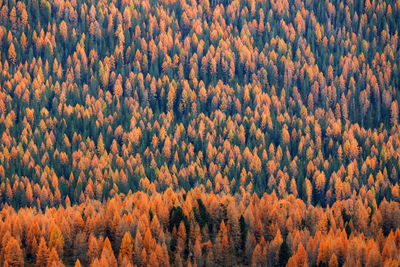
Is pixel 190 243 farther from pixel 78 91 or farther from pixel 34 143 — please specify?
pixel 78 91

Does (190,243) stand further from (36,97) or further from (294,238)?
(36,97)

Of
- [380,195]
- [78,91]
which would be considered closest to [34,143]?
[78,91]

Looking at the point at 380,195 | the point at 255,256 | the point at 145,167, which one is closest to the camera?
the point at 255,256

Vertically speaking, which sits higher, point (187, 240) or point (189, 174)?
point (187, 240)

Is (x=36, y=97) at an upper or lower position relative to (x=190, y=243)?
upper

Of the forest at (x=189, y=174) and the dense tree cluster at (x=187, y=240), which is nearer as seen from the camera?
the dense tree cluster at (x=187, y=240)

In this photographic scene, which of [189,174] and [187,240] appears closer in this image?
[187,240]

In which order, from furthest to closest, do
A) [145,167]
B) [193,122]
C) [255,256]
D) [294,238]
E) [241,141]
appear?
[193,122], [241,141], [145,167], [294,238], [255,256]

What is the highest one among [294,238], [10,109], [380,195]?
[10,109]

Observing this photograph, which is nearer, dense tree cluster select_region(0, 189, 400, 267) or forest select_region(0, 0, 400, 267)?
dense tree cluster select_region(0, 189, 400, 267)

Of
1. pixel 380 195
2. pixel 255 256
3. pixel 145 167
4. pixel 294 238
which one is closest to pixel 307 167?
pixel 380 195

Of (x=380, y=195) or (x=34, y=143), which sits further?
(x=34, y=143)
